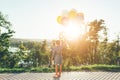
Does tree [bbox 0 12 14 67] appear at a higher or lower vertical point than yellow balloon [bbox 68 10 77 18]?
lower

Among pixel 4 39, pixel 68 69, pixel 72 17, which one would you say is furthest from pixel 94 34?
pixel 68 69

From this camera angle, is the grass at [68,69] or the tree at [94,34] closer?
the grass at [68,69]

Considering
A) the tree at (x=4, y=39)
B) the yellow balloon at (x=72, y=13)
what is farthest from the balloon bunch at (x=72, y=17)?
the tree at (x=4, y=39)

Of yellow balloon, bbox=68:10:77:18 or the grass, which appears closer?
the grass

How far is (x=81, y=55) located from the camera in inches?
1618

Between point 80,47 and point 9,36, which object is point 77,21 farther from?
point 9,36

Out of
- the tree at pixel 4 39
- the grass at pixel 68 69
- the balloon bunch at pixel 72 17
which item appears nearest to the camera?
the grass at pixel 68 69

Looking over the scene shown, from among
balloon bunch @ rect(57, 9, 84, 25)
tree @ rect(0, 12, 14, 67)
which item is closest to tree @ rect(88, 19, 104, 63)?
balloon bunch @ rect(57, 9, 84, 25)

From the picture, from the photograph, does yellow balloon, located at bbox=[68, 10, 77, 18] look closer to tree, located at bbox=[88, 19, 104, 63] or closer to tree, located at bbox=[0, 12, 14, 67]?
tree, located at bbox=[88, 19, 104, 63]

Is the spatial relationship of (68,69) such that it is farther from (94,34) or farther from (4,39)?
(94,34)

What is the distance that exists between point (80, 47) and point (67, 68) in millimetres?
24841

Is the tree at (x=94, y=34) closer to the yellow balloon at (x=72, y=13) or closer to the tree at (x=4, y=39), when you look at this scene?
the yellow balloon at (x=72, y=13)

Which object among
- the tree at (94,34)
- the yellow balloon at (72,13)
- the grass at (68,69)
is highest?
the yellow balloon at (72,13)

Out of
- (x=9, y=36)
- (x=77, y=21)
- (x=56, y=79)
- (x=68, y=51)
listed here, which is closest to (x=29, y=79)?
(x=56, y=79)
